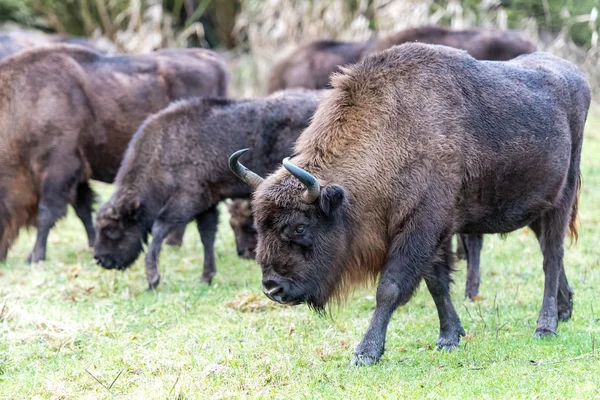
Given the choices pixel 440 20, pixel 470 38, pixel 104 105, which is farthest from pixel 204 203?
pixel 440 20

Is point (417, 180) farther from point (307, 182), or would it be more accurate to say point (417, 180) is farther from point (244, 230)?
point (244, 230)

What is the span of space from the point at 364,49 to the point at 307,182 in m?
10.2

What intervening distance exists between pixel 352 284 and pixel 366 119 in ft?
3.92

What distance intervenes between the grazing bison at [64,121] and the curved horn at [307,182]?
19.4ft

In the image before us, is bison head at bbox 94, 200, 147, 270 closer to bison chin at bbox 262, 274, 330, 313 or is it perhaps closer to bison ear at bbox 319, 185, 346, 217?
bison chin at bbox 262, 274, 330, 313

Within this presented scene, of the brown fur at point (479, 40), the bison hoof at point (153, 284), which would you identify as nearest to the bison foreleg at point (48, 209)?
the bison hoof at point (153, 284)

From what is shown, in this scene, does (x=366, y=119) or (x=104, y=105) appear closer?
A: (x=366, y=119)

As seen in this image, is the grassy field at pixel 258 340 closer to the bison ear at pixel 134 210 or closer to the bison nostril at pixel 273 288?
the bison nostril at pixel 273 288

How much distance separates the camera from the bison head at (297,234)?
5.95 metres

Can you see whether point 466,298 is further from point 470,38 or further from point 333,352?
point 470,38

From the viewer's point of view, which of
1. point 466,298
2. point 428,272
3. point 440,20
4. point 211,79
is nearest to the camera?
point 428,272

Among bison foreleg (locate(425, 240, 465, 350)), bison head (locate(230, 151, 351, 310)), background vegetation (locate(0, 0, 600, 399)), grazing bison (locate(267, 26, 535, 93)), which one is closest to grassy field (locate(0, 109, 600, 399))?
background vegetation (locate(0, 0, 600, 399))

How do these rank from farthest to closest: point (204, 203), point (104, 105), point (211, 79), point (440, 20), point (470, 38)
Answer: point (440, 20)
point (470, 38)
point (211, 79)
point (104, 105)
point (204, 203)

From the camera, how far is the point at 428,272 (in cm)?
624
